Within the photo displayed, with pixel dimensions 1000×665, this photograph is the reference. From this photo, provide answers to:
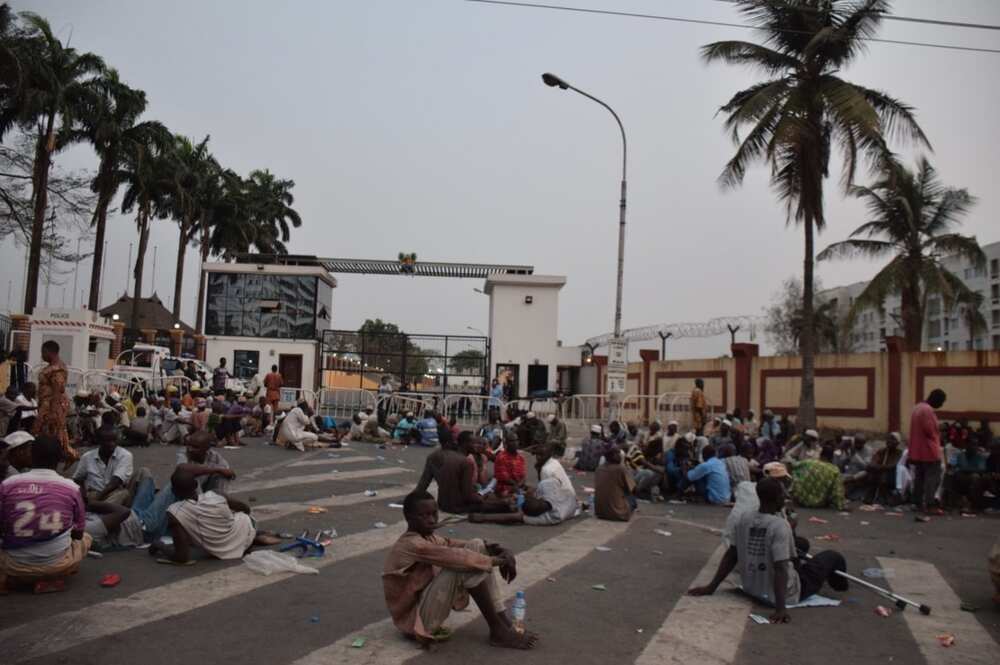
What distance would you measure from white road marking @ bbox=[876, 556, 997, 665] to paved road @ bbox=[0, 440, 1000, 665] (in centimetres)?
2

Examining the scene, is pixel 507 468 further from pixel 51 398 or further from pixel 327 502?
pixel 51 398

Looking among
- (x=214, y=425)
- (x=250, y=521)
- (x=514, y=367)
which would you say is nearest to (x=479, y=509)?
(x=250, y=521)

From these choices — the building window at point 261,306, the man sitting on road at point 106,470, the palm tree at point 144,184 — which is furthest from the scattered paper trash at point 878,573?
the palm tree at point 144,184

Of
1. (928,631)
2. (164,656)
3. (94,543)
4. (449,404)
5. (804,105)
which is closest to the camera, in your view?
(164,656)

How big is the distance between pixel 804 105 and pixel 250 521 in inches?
642

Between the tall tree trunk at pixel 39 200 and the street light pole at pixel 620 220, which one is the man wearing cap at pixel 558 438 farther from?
the tall tree trunk at pixel 39 200

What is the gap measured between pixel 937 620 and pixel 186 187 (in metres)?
42.1

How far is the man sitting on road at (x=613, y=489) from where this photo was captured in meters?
10.4

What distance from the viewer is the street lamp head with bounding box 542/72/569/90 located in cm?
1781

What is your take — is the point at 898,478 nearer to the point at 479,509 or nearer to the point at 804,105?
the point at 479,509

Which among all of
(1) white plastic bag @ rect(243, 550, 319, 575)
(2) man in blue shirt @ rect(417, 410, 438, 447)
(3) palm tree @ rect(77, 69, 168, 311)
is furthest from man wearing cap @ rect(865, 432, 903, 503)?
(3) palm tree @ rect(77, 69, 168, 311)

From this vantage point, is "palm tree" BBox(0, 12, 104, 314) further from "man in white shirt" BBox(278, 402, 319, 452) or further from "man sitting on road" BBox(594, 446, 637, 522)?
"man sitting on road" BBox(594, 446, 637, 522)

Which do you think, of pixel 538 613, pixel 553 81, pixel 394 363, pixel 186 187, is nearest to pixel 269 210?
pixel 186 187

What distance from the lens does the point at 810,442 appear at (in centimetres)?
1449
